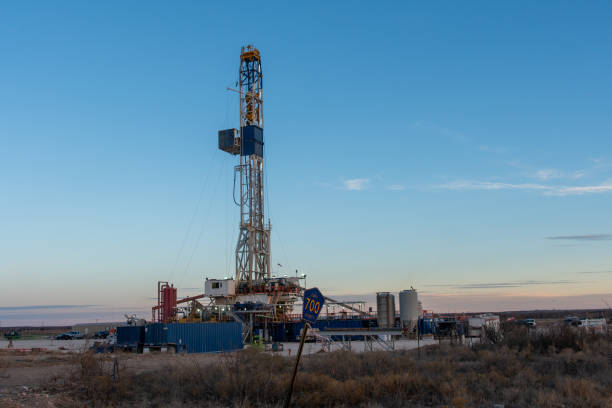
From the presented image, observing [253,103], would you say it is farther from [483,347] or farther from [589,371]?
[589,371]

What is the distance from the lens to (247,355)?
22891mm

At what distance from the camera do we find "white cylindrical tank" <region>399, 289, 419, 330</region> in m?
48.9

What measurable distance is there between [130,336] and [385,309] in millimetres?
22631

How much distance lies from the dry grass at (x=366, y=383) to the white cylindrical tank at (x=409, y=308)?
27589 millimetres

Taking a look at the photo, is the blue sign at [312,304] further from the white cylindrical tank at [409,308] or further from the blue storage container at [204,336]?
the white cylindrical tank at [409,308]

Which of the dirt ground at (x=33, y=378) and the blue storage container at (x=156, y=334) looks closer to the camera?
the dirt ground at (x=33, y=378)

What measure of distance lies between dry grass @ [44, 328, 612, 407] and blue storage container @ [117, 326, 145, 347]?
17.7 metres

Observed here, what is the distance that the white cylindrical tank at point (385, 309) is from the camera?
1929 inches

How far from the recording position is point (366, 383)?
51.8ft

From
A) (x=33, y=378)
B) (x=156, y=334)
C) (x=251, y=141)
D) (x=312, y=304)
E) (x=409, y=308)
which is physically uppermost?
(x=251, y=141)

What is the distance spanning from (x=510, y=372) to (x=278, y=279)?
39960mm

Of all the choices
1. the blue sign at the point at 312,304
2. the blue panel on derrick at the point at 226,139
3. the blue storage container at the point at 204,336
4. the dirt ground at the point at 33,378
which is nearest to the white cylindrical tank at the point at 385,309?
the blue storage container at the point at 204,336

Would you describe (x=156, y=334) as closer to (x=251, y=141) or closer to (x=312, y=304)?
(x=312, y=304)

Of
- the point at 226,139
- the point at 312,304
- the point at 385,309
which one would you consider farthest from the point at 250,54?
the point at 312,304
